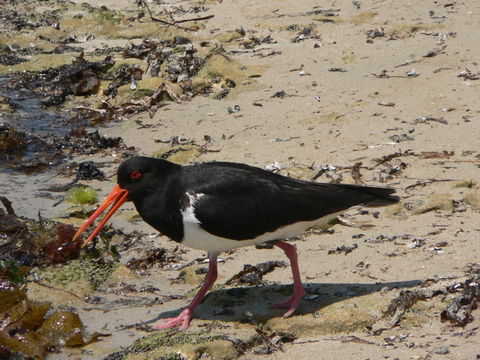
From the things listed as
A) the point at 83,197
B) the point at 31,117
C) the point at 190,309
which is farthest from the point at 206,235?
the point at 31,117

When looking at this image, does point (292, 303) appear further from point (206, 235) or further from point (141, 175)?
point (141, 175)

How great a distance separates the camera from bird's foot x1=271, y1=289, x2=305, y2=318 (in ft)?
18.1

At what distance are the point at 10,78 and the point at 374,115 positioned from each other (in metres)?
5.52

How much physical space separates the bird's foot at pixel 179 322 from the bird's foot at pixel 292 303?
573mm

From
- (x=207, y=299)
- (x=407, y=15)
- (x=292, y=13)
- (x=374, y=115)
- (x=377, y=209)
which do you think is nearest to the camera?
(x=207, y=299)

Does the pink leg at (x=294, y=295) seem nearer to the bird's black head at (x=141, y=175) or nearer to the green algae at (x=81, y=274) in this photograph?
the bird's black head at (x=141, y=175)

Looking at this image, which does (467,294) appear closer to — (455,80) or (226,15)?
(455,80)

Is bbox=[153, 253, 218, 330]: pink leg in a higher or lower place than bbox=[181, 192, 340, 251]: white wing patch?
lower

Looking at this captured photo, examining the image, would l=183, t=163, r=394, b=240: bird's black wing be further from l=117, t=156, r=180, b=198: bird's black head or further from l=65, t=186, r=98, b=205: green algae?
l=65, t=186, r=98, b=205: green algae

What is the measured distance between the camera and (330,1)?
12516 millimetres

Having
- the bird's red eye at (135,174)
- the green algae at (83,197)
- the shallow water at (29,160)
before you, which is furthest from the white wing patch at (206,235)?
the shallow water at (29,160)

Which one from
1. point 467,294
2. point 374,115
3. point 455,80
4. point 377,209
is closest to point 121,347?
point 467,294

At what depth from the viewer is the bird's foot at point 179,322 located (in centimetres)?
559

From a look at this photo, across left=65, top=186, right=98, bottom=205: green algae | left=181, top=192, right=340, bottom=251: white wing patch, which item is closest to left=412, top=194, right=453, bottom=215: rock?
left=181, top=192, right=340, bottom=251: white wing patch
